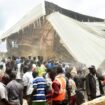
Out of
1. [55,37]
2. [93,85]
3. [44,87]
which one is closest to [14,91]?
[44,87]

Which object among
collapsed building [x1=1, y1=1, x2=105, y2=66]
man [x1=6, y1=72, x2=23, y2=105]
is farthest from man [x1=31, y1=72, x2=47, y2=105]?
collapsed building [x1=1, y1=1, x2=105, y2=66]

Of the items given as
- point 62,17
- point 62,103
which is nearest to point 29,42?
point 62,17

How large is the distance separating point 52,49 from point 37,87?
2707 cm

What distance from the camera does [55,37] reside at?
3772cm

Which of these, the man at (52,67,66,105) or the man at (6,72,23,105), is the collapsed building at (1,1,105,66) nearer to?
the man at (52,67,66,105)

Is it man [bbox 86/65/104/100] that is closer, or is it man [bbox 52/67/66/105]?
man [bbox 52/67/66/105]

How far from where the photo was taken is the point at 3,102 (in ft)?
32.9

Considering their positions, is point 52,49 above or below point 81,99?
above

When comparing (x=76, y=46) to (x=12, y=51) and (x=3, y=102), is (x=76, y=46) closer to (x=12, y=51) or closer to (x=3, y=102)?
(x=12, y=51)

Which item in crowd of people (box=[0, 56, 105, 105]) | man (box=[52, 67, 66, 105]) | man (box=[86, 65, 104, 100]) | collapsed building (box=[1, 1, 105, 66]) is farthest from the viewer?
collapsed building (box=[1, 1, 105, 66])

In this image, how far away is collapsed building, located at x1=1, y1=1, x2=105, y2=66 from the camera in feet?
112

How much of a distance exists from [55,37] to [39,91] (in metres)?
25.4

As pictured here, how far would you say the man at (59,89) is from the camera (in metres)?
12.3

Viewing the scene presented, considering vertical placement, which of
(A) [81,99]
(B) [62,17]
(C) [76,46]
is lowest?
(A) [81,99]
